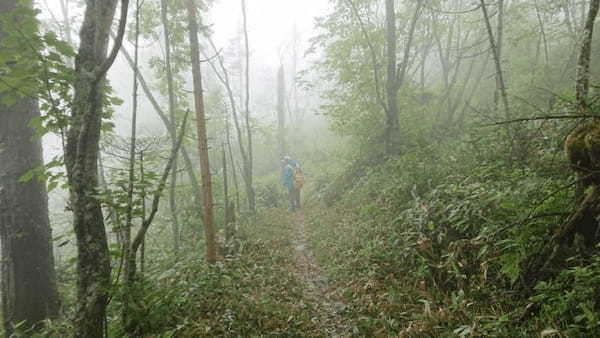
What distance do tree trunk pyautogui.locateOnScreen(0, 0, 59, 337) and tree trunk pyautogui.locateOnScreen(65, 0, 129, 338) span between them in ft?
7.43

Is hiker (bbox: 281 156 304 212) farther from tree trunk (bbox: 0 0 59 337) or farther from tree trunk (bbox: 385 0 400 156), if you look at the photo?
tree trunk (bbox: 0 0 59 337)

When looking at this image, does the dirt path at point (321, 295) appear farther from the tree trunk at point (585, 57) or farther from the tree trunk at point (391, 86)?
the tree trunk at point (391, 86)

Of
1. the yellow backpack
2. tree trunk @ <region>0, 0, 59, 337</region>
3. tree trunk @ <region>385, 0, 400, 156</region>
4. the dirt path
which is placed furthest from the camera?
the yellow backpack

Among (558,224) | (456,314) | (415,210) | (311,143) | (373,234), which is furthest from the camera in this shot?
(311,143)

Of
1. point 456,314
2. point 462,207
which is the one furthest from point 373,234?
point 456,314

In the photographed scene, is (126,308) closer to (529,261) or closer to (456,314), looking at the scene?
(456,314)

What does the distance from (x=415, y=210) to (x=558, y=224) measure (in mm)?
2782

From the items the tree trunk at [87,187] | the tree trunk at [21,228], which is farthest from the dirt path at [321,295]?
the tree trunk at [21,228]

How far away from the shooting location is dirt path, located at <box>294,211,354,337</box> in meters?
4.82

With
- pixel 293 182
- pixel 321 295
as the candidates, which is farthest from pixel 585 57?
pixel 293 182

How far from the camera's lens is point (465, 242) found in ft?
15.1

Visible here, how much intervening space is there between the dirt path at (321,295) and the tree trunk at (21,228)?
13.7 ft

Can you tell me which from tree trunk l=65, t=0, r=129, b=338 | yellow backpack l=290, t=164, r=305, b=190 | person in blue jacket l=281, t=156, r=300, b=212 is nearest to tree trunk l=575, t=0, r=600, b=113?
tree trunk l=65, t=0, r=129, b=338

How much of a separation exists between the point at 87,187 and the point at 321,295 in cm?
461
